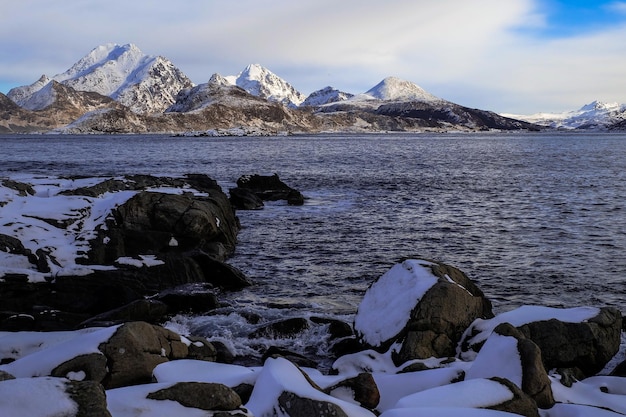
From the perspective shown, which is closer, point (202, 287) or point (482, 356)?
point (482, 356)

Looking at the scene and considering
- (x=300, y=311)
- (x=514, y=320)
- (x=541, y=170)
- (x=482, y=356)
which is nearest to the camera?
(x=482, y=356)

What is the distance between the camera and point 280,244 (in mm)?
24984

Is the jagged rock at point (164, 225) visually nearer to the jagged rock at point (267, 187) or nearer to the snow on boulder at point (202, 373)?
the snow on boulder at point (202, 373)

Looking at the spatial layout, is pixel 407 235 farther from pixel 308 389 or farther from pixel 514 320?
pixel 308 389

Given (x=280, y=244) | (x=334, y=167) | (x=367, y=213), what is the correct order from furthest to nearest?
1. (x=334, y=167)
2. (x=367, y=213)
3. (x=280, y=244)

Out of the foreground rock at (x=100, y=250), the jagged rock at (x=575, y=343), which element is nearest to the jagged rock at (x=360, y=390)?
the jagged rock at (x=575, y=343)

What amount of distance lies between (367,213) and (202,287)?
16.8 metres

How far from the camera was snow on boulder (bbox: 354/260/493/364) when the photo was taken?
1173 cm

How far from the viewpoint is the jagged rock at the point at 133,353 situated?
8.87 meters

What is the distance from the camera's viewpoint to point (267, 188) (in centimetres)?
4088

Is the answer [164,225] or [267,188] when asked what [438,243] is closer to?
[164,225]

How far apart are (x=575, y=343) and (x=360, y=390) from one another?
526 cm

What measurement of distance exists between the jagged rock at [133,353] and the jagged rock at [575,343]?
290 inches

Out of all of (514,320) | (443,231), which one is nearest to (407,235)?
(443,231)
